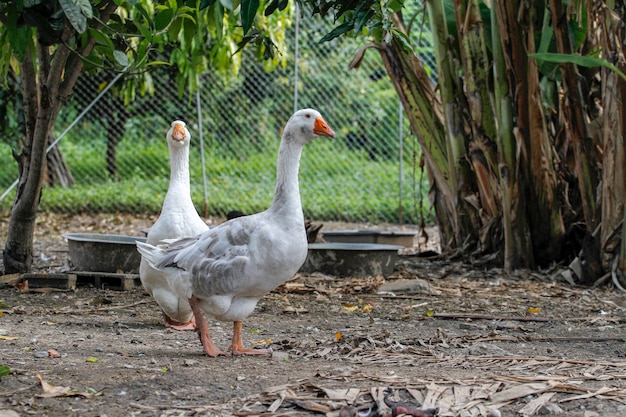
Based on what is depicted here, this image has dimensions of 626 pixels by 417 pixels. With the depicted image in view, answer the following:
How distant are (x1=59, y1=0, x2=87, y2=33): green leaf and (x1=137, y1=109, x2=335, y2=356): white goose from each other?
135 centimetres

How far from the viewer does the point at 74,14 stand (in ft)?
10.3

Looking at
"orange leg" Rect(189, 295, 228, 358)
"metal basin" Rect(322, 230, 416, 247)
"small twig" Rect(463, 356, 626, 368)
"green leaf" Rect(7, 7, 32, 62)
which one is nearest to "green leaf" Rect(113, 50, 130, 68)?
"green leaf" Rect(7, 7, 32, 62)

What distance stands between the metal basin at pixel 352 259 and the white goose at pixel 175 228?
5.84ft

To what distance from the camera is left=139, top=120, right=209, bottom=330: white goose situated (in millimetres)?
4777

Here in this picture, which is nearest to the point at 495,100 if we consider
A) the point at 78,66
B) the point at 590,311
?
the point at 590,311

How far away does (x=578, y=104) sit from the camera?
23.0ft

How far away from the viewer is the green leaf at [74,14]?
3109 mm

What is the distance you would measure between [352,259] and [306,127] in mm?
2768

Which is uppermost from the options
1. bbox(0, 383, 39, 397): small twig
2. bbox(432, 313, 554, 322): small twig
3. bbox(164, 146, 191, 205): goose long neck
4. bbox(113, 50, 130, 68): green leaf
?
bbox(113, 50, 130, 68): green leaf

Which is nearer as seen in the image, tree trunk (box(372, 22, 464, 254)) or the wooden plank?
the wooden plank

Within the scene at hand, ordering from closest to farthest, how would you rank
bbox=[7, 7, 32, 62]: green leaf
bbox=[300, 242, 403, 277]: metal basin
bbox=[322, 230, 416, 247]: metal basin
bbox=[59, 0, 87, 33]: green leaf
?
bbox=[59, 0, 87, 33]: green leaf, bbox=[7, 7, 32, 62]: green leaf, bbox=[300, 242, 403, 277]: metal basin, bbox=[322, 230, 416, 247]: metal basin

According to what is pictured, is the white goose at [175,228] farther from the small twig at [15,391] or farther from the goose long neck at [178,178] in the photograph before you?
the small twig at [15,391]

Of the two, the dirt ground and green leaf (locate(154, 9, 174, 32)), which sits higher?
green leaf (locate(154, 9, 174, 32))

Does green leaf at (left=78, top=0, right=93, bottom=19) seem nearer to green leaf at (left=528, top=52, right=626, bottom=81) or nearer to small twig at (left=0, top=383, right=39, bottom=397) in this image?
small twig at (left=0, top=383, right=39, bottom=397)
